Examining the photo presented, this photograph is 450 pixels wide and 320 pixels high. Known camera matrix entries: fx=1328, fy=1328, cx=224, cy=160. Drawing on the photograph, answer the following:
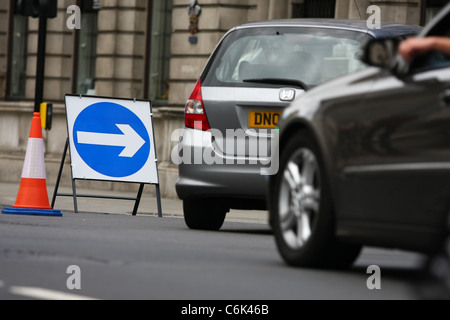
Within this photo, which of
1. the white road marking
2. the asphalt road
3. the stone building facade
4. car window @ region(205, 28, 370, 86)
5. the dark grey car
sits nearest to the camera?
the white road marking

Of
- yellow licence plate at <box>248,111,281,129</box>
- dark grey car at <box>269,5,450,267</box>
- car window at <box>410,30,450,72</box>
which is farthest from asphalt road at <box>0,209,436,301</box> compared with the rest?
car window at <box>410,30,450,72</box>

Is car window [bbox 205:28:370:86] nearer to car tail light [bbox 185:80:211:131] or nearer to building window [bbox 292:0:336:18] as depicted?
car tail light [bbox 185:80:211:131]

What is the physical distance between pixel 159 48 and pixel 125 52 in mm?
689

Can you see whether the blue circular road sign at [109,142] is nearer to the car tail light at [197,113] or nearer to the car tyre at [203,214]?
the car tyre at [203,214]

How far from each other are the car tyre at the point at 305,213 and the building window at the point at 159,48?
1642 cm

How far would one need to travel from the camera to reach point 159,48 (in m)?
23.7

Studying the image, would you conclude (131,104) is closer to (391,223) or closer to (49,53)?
(391,223)

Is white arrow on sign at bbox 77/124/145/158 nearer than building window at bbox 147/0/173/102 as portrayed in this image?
Yes

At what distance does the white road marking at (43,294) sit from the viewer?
17.8 ft

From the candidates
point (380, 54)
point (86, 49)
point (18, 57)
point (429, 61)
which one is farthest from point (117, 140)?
point (18, 57)

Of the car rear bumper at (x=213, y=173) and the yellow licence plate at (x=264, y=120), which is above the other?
the yellow licence plate at (x=264, y=120)

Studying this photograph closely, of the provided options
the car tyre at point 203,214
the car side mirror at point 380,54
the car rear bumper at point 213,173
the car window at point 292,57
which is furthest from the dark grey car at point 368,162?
the car tyre at point 203,214

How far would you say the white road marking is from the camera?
213 inches

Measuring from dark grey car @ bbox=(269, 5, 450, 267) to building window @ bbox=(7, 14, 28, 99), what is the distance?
63.6 ft
